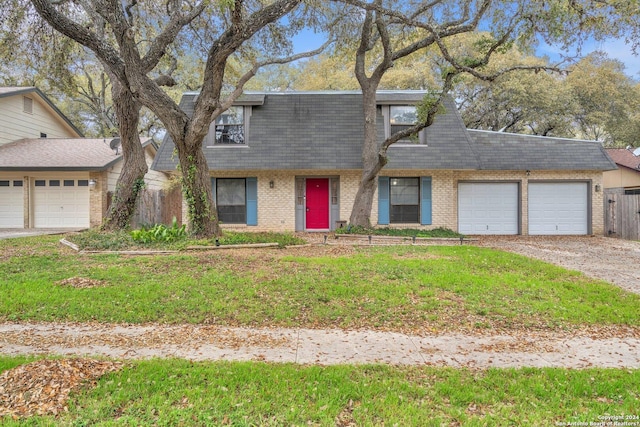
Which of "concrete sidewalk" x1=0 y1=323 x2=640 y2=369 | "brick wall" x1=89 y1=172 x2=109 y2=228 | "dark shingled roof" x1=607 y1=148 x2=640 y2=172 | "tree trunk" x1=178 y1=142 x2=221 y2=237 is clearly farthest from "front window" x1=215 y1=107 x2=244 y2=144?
"dark shingled roof" x1=607 y1=148 x2=640 y2=172

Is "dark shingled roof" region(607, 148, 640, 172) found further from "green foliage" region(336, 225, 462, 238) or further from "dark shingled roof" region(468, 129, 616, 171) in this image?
"green foliage" region(336, 225, 462, 238)

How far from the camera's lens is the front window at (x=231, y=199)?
604 inches

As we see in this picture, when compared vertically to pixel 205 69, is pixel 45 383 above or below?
below

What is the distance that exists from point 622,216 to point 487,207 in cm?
486

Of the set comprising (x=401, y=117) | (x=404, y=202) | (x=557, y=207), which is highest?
(x=401, y=117)

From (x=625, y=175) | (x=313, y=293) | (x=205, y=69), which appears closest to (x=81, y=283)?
(x=313, y=293)

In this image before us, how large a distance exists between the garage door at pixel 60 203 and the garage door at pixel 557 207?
1869 centimetres

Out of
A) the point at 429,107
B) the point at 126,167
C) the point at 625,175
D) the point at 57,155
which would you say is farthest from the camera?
the point at 625,175

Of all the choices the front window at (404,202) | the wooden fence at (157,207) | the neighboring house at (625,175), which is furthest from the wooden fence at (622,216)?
the wooden fence at (157,207)

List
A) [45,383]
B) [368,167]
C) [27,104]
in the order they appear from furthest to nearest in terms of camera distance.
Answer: [27,104], [368,167], [45,383]

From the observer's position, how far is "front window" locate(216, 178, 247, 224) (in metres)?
15.3

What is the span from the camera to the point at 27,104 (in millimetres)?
18734

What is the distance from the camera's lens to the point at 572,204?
1557 centimetres

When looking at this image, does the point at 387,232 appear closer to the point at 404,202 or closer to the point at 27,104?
the point at 404,202
